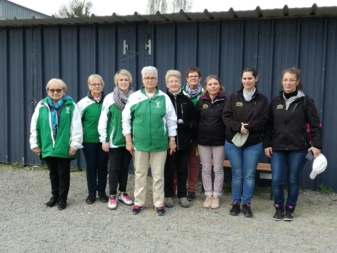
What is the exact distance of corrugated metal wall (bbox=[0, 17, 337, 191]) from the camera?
526 centimetres

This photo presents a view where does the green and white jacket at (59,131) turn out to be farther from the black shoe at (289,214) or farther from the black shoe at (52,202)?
the black shoe at (289,214)

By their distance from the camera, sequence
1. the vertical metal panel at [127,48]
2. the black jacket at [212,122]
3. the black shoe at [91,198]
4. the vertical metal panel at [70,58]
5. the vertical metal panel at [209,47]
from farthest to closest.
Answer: the vertical metal panel at [70,58]
the vertical metal panel at [127,48]
the vertical metal panel at [209,47]
the black shoe at [91,198]
the black jacket at [212,122]

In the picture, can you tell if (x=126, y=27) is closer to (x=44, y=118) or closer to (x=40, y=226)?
(x=44, y=118)

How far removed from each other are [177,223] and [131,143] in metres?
1.04

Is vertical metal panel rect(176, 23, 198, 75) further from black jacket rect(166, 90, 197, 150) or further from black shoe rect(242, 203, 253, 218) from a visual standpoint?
black shoe rect(242, 203, 253, 218)

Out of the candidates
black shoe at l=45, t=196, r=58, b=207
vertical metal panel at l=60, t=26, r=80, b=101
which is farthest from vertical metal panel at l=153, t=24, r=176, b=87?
black shoe at l=45, t=196, r=58, b=207

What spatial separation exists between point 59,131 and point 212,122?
181cm

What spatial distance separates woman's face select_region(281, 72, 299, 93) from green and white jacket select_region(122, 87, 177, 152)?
1288 millimetres

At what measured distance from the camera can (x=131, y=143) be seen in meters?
4.33

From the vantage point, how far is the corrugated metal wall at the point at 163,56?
5258 millimetres

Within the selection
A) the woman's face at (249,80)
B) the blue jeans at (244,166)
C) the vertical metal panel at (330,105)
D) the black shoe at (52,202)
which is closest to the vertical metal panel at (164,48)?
the woman's face at (249,80)

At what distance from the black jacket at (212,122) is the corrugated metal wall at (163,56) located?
4.13 ft

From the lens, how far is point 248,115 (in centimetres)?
413

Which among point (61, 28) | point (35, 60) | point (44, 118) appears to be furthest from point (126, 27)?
point (44, 118)
